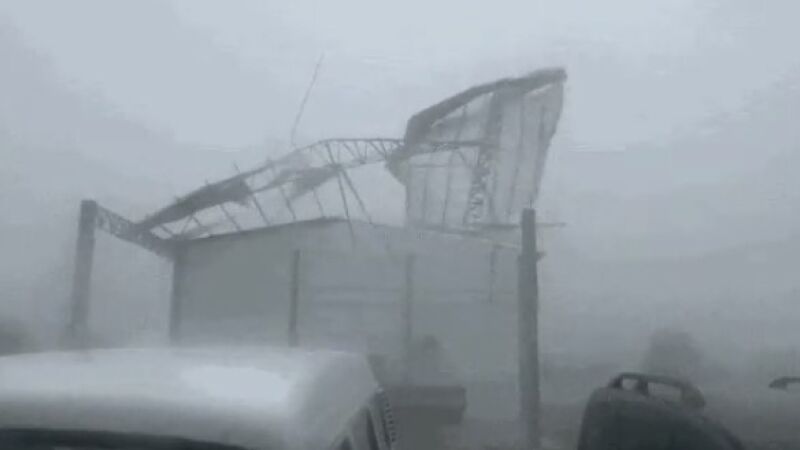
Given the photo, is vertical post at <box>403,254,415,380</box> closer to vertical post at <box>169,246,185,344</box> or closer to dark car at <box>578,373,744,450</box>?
vertical post at <box>169,246,185,344</box>

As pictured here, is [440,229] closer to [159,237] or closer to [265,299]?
[265,299]

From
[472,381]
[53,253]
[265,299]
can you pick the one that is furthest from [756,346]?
[53,253]

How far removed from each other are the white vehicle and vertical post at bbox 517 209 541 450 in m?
5.22

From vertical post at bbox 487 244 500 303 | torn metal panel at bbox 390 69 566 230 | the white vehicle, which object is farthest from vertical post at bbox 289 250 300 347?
the white vehicle

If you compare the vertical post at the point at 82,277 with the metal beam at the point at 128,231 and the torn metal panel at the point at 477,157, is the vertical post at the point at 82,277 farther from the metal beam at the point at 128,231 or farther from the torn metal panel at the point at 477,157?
the torn metal panel at the point at 477,157

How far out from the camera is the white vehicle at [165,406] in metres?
1.96

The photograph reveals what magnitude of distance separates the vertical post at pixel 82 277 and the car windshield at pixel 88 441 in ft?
20.8

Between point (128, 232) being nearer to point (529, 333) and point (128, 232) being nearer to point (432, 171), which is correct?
point (432, 171)

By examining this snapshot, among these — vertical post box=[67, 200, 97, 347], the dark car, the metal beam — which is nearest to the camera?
the dark car

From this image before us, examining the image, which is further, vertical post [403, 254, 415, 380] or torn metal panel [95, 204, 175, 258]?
torn metal panel [95, 204, 175, 258]

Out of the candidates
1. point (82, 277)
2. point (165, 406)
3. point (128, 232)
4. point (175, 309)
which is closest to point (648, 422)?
point (165, 406)

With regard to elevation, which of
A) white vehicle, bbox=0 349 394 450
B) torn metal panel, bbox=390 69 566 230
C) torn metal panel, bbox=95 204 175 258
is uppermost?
torn metal panel, bbox=390 69 566 230

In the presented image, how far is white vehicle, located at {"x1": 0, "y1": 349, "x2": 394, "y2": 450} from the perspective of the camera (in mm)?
1960

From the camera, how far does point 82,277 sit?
8609mm
